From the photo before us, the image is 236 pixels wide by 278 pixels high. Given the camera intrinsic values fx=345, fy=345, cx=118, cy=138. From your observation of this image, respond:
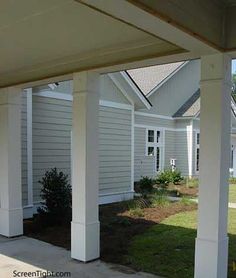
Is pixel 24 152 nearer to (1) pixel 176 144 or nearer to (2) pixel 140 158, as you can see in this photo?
(2) pixel 140 158

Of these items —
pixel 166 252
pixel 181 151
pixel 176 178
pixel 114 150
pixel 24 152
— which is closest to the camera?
pixel 166 252

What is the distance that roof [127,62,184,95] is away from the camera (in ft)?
58.5

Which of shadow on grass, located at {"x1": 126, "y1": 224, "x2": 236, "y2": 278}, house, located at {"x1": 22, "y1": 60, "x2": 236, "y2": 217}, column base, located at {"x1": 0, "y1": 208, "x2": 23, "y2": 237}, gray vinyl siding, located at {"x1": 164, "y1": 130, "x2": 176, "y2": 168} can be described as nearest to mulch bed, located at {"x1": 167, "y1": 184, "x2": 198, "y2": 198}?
house, located at {"x1": 22, "y1": 60, "x2": 236, "y2": 217}

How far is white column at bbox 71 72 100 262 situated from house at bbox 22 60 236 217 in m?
3.57

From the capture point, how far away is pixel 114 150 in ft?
37.7

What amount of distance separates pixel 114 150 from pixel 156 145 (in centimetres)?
600

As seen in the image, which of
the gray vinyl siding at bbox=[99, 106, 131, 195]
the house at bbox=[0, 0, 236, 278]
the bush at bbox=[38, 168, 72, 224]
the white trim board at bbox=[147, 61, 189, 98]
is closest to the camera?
the house at bbox=[0, 0, 236, 278]

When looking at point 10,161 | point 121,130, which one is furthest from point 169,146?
point 10,161

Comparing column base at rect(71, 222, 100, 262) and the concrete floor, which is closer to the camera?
the concrete floor

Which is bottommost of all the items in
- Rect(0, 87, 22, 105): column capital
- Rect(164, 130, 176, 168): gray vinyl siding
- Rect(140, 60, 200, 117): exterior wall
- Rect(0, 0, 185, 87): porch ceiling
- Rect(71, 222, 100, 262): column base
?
Rect(71, 222, 100, 262): column base

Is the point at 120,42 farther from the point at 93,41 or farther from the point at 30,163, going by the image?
the point at 30,163

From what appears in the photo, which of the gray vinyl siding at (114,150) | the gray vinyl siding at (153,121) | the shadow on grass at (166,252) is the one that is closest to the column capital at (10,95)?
the shadow on grass at (166,252)

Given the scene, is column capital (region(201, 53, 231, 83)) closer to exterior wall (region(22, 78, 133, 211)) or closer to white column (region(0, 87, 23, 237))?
white column (region(0, 87, 23, 237))

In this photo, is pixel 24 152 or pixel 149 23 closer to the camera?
pixel 149 23
